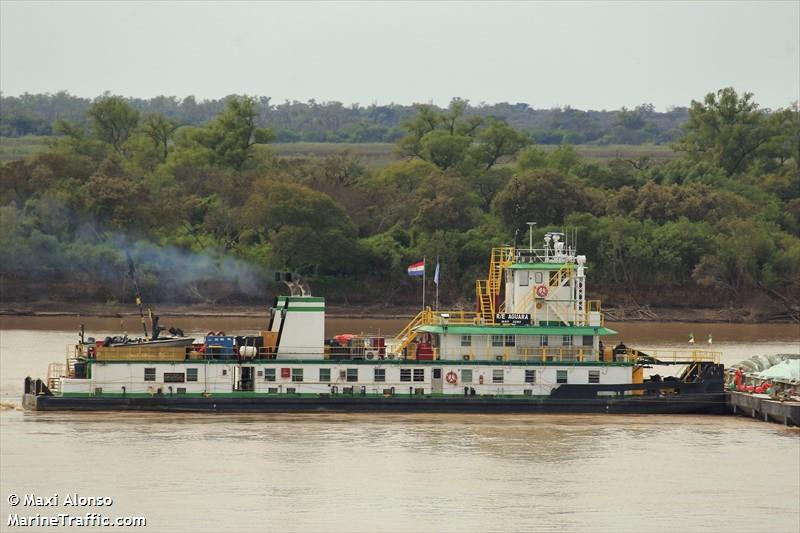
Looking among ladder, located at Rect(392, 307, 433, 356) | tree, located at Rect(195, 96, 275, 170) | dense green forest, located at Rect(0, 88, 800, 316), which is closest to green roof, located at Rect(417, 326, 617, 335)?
ladder, located at Rect(392, 307, 433, 356)

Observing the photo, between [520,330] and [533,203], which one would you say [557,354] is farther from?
[533,203]

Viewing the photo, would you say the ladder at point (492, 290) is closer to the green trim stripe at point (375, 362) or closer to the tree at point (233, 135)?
the green trim stripe at point (375, 362)

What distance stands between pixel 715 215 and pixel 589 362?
213ft

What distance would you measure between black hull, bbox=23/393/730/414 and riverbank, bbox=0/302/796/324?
48.3m

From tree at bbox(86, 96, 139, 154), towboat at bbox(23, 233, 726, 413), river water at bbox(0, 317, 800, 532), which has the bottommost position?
river water at bbox(0, 317, 800, 532)

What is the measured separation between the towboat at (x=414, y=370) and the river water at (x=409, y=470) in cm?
69

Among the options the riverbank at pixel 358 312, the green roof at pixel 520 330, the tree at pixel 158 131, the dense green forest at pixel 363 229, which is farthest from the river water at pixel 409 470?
the tree at pixel 158 131

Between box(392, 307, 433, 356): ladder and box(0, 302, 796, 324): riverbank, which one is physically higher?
box(0, 302, 796, 324): riverbank

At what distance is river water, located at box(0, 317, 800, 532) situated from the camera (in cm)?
3766

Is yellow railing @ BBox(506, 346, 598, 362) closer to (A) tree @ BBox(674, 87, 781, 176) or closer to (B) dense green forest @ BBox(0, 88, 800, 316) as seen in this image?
(B) dense green forest @ BBox(0, 88, 800, 316)

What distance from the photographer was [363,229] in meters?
116

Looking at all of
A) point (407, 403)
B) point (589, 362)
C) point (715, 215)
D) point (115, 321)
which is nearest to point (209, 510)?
point (407, 403)

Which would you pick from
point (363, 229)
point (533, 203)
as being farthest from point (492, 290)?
point (363, 229)

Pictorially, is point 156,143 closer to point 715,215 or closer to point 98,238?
point 98,238
